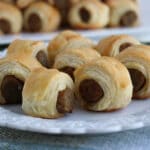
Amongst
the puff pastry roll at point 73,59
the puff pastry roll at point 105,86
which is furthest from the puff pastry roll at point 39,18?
the puff pastry roll at point 105,86

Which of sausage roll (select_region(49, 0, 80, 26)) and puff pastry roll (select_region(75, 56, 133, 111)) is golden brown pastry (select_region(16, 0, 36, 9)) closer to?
sausage roll (select_region(49, 0, 80, 26))

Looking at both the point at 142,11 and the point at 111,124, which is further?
the point at 142,11

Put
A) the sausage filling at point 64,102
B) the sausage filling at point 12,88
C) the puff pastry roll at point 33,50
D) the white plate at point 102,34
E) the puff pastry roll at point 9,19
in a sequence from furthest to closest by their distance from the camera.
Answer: the puff pastry roll at point 9,19 → the white plate at point 102,34 → the puff pastry roll at point 33,50 → the sausage filling at point 12,88 → the sausage filling at point 64,102

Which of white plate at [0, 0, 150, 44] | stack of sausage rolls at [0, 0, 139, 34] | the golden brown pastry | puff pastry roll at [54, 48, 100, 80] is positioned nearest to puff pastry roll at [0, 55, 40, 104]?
puff pastry roll at [54, 48, 100, 80]

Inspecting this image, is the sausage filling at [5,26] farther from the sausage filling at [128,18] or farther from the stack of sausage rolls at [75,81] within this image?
the stack of sausage rolls at [75,81]

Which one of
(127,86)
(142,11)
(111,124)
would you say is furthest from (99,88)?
(142,11)

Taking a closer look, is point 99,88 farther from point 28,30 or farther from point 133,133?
point 28,30
